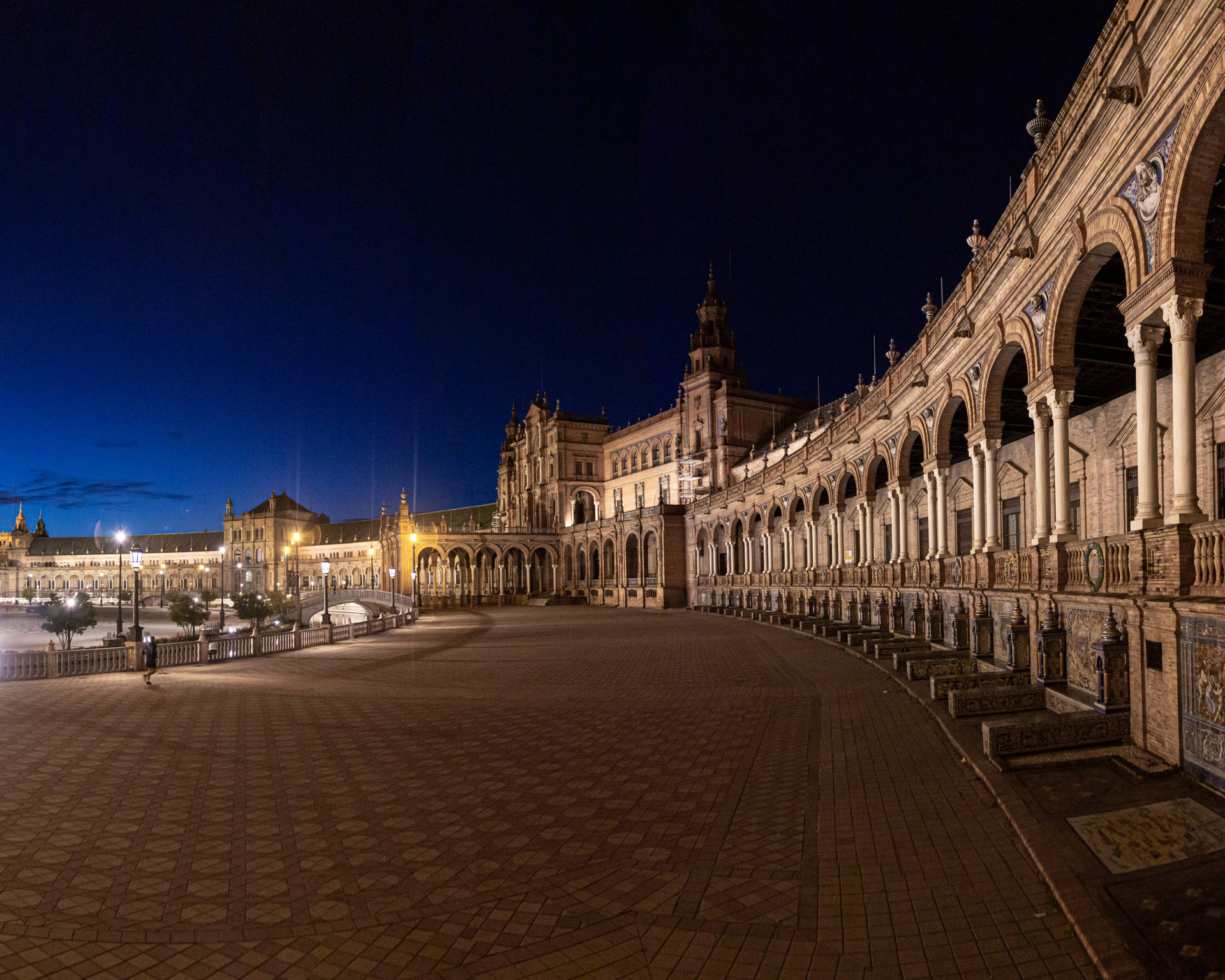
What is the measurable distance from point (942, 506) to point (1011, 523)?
15.5 feet

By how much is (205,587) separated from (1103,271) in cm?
15207

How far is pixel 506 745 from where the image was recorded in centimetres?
1023

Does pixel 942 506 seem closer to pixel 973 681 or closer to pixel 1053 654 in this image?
pixel 973 681

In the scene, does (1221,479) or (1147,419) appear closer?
(1147,419)

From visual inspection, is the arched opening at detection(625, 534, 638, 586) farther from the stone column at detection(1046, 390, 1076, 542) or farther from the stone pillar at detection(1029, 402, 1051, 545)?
the stone column at detection(1046, 390, 1076, 542)

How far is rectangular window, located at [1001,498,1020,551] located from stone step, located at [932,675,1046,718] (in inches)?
466

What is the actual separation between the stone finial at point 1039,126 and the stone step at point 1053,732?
340 inches

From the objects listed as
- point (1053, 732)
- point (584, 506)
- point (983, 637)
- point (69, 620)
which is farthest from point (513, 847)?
point (584, 506)

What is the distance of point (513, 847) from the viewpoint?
6.49 metres

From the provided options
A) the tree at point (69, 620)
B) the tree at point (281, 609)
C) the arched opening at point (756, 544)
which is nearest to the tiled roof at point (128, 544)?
the tree at point (281, 609)

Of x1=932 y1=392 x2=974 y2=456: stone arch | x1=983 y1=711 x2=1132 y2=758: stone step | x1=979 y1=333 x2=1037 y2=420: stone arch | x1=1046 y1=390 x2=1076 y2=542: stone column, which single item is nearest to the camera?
x1=983 y1=711 x2=1132 y2=758: stone step

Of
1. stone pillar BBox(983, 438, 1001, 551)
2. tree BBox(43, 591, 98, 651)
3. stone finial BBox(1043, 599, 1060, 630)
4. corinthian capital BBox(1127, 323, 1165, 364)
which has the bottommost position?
tree BBox(43, 591, 98, 651)

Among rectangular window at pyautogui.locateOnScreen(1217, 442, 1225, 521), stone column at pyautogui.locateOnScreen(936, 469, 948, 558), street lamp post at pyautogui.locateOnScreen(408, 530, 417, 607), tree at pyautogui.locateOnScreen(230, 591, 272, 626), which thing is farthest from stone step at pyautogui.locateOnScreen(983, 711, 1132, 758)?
street lamp post at pyautogui.locateOnScreen(408, 530, 417, 607)

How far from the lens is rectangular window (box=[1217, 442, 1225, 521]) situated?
43.6 ft
